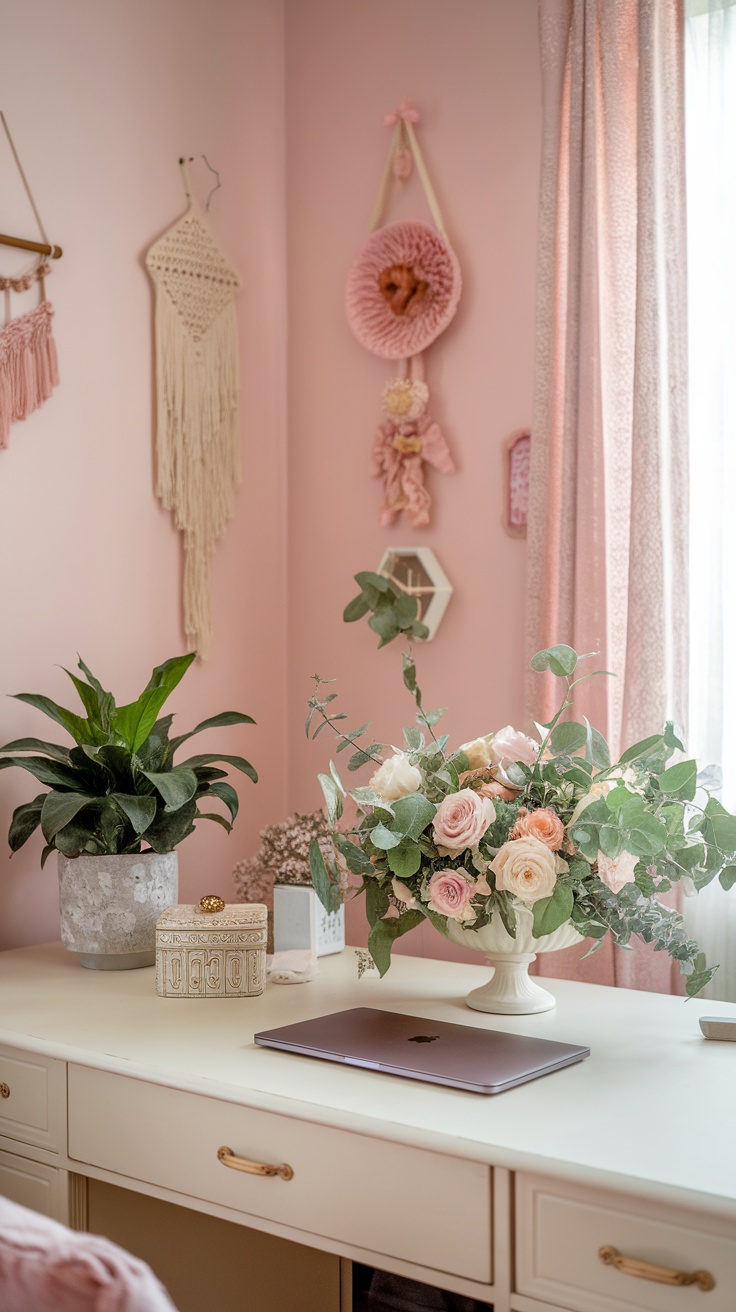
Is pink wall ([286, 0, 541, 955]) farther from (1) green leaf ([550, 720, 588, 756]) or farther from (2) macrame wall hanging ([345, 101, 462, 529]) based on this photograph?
(1) green leaf ([550, 720, 588, 756])

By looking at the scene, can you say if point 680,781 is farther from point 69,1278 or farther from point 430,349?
point 430,349

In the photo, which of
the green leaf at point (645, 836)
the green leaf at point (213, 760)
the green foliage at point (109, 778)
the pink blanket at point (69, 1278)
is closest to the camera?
the pink blanket at point (69, 1278)

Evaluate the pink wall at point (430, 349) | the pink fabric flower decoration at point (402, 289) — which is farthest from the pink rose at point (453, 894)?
the pink fabric flower decoration at point (402, 289)

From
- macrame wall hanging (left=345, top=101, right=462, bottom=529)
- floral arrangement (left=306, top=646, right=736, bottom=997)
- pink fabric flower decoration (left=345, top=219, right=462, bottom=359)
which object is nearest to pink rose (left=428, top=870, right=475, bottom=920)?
floral arrangement (left=306, top=646, right=736, bottom=997)

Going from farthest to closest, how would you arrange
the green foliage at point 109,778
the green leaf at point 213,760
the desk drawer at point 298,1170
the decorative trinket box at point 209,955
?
the green leaf at point 213,760
the green foliage at point 109,778
the decorative trinket box at point 209,955
the desk drawer at point 298,1170

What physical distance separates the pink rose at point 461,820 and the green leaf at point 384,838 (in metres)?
0.05

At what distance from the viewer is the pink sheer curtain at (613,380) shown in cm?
185

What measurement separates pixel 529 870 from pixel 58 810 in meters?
0.68

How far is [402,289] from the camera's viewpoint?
2.24 meters

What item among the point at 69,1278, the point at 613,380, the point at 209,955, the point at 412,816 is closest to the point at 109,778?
the point at 209,955

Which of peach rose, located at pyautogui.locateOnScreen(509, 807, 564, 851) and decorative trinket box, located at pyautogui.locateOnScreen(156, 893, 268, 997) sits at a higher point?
peach rose, located at pyautogui.locateOnScreen(509, 807, 564, 851)

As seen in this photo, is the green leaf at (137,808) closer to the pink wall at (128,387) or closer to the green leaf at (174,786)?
the green leaf at (174,786)

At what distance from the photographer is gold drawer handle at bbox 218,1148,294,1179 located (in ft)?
3.94

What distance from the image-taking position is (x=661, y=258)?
186 cm
